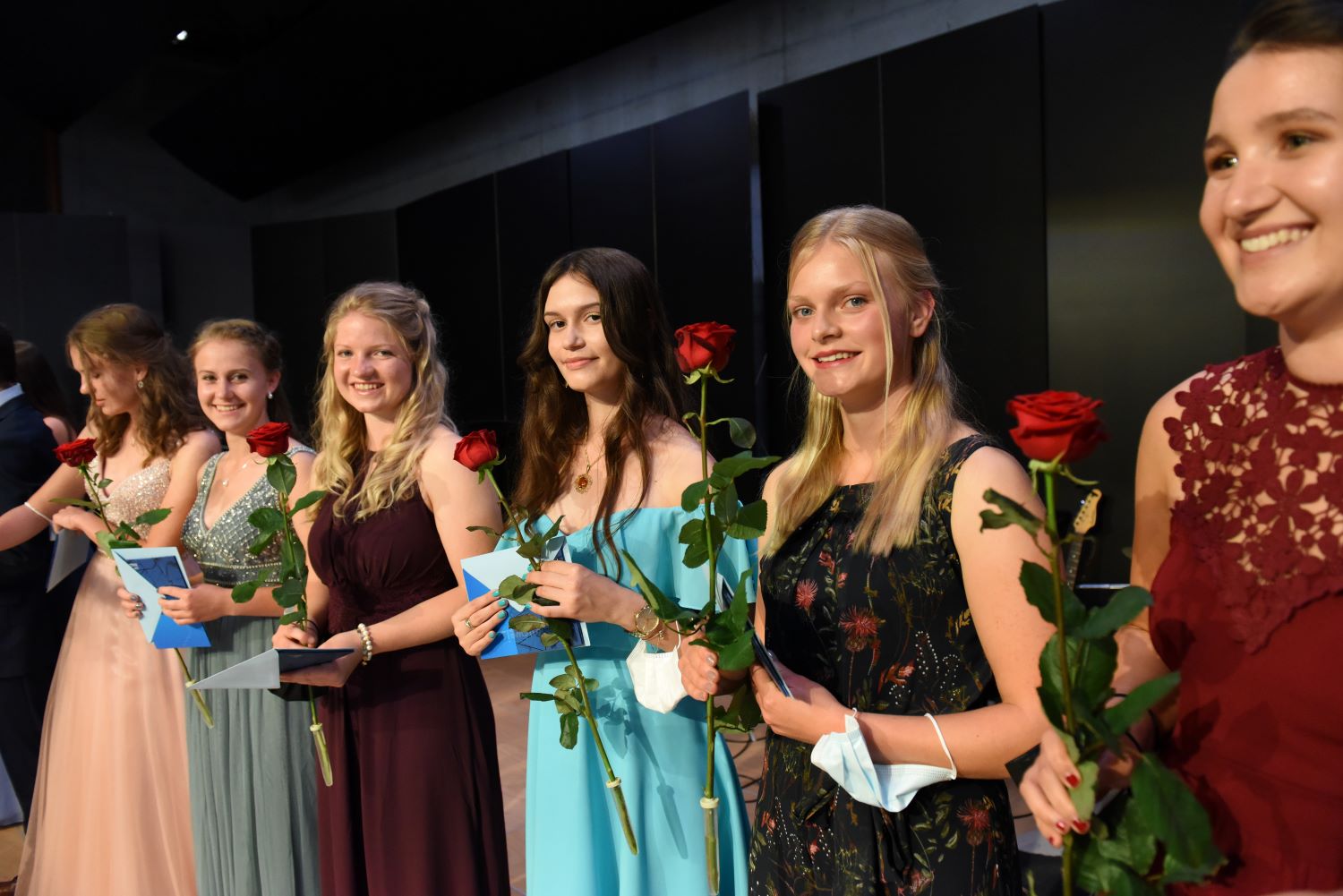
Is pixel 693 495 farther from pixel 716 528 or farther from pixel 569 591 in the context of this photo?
pixel 569 591

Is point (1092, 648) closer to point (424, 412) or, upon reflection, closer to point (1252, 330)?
point (424, 412)

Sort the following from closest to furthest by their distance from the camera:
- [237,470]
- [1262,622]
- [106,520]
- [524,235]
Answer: [1262,622] → [106,520] → [237,470] → [524,235]

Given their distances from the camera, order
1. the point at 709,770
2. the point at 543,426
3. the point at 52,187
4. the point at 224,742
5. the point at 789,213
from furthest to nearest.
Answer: the point at 52,187 → the point at 789,213 → the point at 224,742 → the point at 543,426 → the point at 709,770

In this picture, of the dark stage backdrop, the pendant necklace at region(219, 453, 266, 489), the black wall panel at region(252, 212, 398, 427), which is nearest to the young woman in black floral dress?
the dark stage backdrop

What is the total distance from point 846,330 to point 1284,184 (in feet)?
2.02

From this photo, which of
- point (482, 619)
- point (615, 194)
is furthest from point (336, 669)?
point (615, 194)

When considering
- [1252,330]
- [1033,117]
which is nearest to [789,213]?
[1033,117]

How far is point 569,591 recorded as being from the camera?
1.61 meters

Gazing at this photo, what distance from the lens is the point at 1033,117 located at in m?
4.30

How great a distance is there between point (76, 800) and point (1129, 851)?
3.04 m

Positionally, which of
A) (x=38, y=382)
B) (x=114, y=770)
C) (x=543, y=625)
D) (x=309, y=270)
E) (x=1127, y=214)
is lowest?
(x=114, y=770)

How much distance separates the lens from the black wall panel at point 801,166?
197 inches

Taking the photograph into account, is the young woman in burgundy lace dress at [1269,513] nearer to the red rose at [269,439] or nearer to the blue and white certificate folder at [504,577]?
the blue and white certificate folder at [504,577]

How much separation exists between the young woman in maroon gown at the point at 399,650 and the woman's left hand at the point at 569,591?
499 mm
